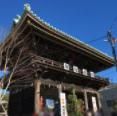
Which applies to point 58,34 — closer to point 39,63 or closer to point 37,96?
point 39,63

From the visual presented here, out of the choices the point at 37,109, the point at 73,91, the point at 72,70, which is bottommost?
the point at 37,109

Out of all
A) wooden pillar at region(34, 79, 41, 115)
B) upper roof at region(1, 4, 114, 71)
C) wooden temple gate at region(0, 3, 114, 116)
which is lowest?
wooden pillar at region(34, 79, 41, 115)

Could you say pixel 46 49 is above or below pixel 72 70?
above

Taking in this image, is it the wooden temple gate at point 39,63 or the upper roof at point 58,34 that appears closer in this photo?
the upper roof at point 58,34

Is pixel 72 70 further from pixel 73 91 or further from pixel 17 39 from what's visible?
pixel 17 39

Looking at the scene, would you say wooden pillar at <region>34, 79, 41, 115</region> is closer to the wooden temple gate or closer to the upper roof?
the wooden temple gate


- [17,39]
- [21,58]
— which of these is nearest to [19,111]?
[21,58]

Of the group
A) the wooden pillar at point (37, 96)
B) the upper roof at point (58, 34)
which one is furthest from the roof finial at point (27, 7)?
the wooden pillar at point (37, 96)

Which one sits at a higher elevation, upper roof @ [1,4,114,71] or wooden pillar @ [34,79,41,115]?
upper roof @ [1,4,114,71]

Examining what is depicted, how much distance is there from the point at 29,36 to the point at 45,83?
4.12m

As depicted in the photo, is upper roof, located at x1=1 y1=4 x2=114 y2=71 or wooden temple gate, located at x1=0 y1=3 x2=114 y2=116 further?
wooden temple gate, located at x1=0 y1=3 x2=114 y2=116

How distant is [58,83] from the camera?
23016mm

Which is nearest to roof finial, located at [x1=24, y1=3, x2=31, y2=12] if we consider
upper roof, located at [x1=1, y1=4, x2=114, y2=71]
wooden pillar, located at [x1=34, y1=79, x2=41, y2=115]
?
upper roof, located at [x1=1, y1=4, x2=114, y2=71]

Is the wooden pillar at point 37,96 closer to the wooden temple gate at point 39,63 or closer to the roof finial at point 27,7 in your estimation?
the wooden temple gate at point 39,63
